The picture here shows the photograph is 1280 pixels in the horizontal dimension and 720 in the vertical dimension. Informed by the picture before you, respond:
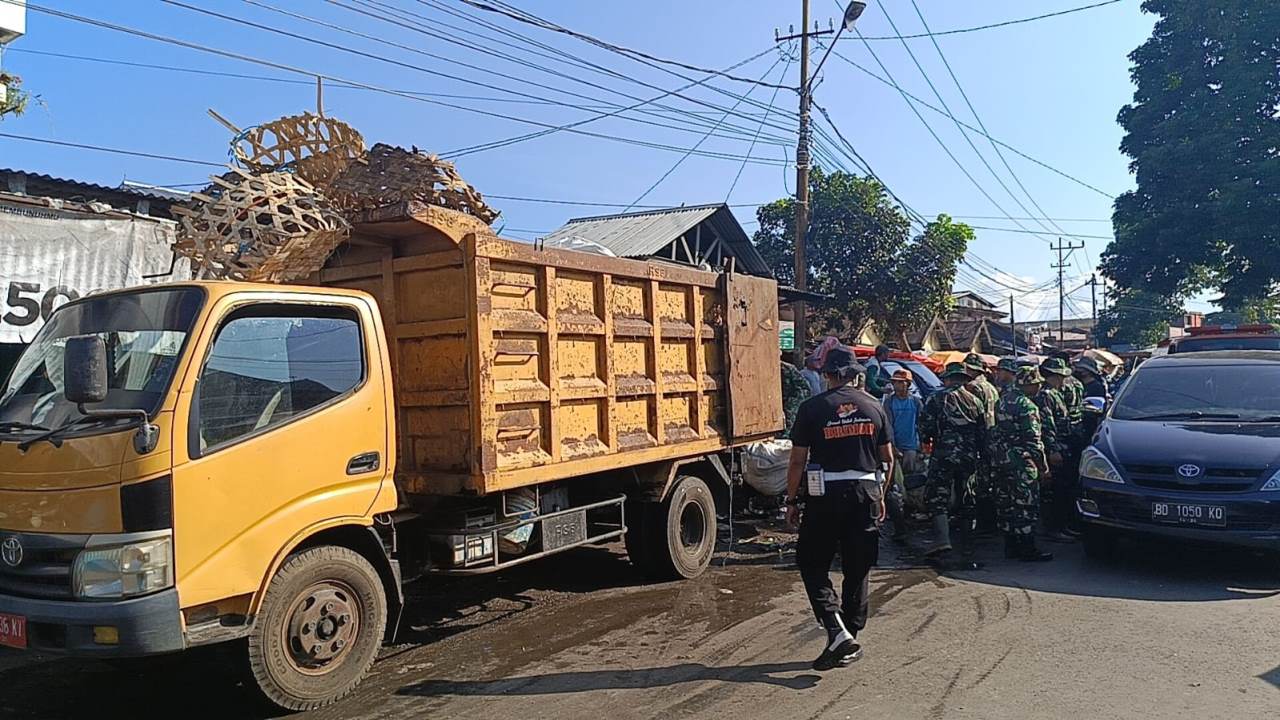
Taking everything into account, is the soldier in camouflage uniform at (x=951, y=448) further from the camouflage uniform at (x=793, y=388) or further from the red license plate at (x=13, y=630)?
the red license plate at (x=13, y=630)

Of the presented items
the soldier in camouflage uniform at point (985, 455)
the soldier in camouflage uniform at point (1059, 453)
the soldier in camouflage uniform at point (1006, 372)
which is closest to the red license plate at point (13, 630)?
the soldier in camouflage uniform at point (985, 455)

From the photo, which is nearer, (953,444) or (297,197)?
(297,197)

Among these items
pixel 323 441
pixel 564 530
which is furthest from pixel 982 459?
pixel 323 441

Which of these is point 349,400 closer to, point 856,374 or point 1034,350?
point 856,374

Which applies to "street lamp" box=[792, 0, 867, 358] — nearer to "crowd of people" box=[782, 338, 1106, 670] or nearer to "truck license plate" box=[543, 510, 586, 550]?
"crowd of people" box=[782, 338, 1106, 670]

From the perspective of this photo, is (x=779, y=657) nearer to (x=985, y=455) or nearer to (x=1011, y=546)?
(x=1011, y=546)

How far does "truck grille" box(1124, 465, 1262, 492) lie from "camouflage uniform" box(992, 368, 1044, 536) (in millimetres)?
1030

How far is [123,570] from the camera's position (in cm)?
383

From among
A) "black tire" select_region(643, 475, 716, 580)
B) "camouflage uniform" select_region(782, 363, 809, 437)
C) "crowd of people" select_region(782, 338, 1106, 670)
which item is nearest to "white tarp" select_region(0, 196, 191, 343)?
"black tire" select_region(643, 475, 716, 580)

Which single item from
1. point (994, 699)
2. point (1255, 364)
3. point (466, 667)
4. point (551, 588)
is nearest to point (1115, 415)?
point (1255, 364)

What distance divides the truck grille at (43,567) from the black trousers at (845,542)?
11.7 ft

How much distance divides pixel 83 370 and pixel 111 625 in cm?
107

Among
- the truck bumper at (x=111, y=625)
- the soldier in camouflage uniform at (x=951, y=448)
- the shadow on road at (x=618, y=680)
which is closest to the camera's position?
the truck bumper at (x=111, y=625)

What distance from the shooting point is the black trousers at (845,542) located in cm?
512
